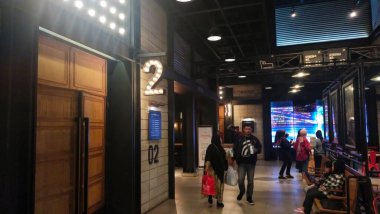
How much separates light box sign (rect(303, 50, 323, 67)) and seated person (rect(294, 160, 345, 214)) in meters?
4.50

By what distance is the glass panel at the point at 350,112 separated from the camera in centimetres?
565

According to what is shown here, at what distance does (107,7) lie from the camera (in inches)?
168

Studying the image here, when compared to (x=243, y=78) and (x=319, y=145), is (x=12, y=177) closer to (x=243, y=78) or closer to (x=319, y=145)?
(x=319, y=145)

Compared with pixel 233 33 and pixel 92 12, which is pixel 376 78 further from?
pixel 92 12

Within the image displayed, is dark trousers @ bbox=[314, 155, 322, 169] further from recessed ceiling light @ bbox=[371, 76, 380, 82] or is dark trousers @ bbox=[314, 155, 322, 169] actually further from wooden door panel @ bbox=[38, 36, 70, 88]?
wooden door panel @ bbox=[38, 36, 70, 88]

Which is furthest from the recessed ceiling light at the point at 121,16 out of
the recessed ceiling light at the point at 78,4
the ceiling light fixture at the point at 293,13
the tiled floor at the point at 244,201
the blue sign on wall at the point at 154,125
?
the ceiling light fixture at the point at 293,13

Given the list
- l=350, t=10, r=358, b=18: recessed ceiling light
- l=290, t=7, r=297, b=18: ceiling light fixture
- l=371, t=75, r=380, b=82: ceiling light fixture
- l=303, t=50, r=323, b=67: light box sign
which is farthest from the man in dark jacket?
l=350, t=10, r=358, b=18: recessed ceiling light

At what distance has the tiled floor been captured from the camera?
5625mm

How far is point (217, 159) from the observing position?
18.8 feet

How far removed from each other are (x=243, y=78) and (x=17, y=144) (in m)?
10.9

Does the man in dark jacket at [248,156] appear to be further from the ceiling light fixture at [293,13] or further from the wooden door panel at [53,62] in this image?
the ceiling light fixture at [293,13]

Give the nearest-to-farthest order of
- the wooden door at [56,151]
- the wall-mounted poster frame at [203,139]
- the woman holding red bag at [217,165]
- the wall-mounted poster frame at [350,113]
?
the wooden door at [56,151] < the wall-mounted poster frame at [350,113] < the woman holding red bag at [217,165] < the wall-mounted poster frame at [203,139]

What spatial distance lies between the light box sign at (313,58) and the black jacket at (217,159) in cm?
469


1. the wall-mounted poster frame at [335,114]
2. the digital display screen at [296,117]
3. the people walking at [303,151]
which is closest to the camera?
the wall-mounted poster frame at [335,114]
